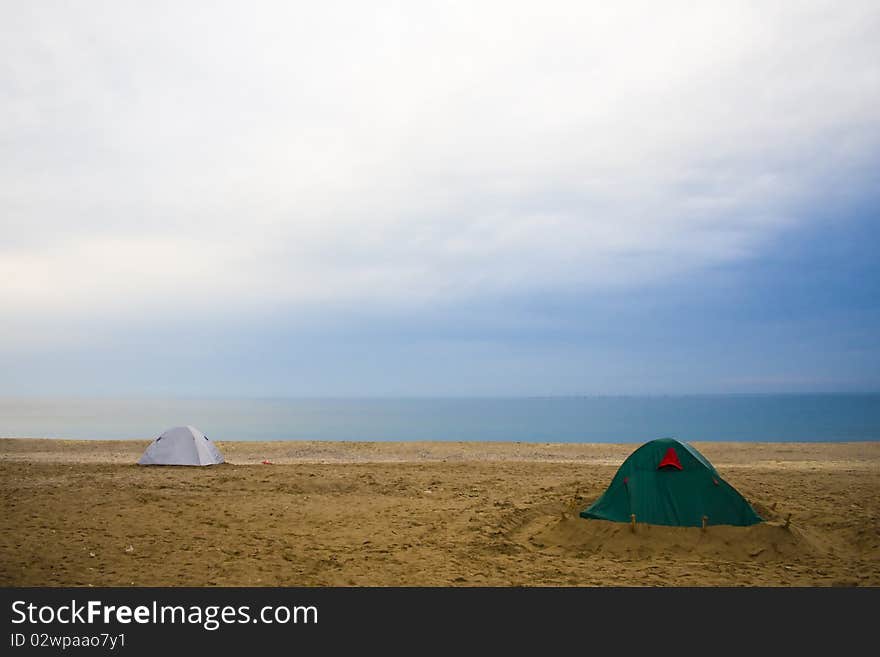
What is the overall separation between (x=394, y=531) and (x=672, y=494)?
5.72 metres

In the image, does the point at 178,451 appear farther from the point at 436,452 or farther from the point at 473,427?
the point at 473,427

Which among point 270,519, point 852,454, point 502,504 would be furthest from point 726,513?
point 852,454

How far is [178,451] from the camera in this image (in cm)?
2081

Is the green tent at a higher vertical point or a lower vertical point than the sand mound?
higher

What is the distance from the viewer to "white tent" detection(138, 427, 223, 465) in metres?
20.6

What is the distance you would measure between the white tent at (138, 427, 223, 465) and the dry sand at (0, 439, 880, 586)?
59 centimetres

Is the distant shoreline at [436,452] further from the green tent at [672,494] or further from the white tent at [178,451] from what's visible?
the green tent at [672,494]

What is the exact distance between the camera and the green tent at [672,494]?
37.1 feet

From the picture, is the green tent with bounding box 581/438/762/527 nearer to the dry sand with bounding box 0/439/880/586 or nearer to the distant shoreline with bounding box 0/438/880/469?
the dry sand with bounding box 0/439/880/586

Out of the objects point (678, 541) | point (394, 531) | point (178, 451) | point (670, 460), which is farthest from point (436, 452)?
point (678, 541)

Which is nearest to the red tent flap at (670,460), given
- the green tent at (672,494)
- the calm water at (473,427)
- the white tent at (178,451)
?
the green tent at (672,494)

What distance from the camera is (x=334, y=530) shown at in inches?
480

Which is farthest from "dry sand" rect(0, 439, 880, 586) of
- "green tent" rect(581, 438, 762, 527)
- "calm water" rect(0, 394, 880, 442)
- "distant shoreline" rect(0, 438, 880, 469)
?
"calm water" rect(0, 394, 880, 442)
